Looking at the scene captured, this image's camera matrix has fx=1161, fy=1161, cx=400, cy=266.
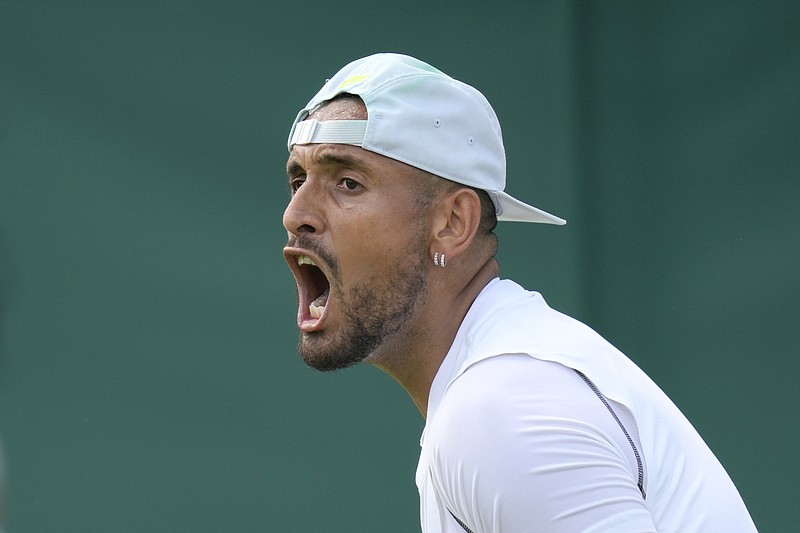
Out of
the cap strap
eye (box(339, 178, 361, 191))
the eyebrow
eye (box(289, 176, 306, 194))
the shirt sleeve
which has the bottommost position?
the shirt sleeve

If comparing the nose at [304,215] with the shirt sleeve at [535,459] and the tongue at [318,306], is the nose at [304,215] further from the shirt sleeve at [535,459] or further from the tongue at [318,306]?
the shirt sleeve at [535,459]

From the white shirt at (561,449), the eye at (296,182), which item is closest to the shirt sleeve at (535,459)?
the white shirt at (561,449)

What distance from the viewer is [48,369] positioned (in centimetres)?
353

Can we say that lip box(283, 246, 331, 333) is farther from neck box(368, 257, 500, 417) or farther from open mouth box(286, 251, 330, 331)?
neck box(368, 257, 500, 417)

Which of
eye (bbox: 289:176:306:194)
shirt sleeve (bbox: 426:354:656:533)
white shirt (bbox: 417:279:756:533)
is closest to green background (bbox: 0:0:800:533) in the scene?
eye (bbox: 289:176:306:194)

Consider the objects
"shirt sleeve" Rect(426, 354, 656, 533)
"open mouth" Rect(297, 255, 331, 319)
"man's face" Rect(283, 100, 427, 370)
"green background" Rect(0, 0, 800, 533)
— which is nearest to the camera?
"shirt sleeve" Rect(426, 354, 656, 533)

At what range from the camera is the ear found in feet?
7.12

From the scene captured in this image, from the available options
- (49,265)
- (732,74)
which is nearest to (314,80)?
(49,265)

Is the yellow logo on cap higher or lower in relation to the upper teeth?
higher

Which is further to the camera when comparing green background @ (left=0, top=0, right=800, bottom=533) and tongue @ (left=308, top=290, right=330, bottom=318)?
green background @ (left=0, top=0, right=800, bottom=533)

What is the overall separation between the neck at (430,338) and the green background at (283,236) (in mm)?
1599

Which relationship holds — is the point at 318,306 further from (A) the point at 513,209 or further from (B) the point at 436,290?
(A) the point at 513,209

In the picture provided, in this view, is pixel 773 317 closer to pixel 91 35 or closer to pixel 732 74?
pixel 732 74

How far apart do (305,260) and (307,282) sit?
9 cm
